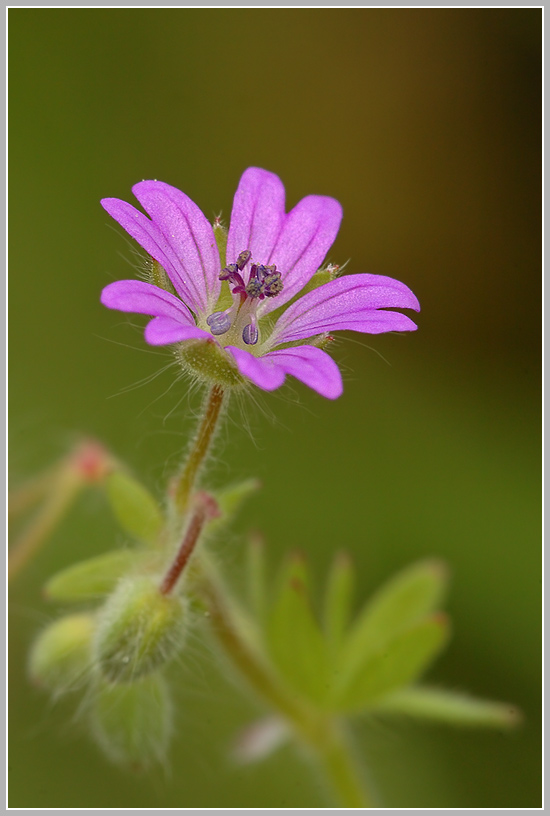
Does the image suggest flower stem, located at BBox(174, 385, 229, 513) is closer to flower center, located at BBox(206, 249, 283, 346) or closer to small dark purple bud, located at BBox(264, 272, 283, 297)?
flower center, located at BBox(206, 249, 283, 346)

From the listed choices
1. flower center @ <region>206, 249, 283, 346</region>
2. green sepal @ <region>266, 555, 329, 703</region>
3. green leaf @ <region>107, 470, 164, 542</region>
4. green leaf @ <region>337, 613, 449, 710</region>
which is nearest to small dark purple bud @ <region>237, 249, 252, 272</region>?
→ flower center @ <region>206, 249, 283, 346</region>

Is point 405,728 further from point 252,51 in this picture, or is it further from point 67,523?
point 252,51

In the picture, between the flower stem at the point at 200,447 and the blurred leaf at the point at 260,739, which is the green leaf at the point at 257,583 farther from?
the flower stem at the point at 200,447

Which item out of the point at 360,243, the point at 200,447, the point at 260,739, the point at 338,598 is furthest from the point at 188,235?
the point at 360,243

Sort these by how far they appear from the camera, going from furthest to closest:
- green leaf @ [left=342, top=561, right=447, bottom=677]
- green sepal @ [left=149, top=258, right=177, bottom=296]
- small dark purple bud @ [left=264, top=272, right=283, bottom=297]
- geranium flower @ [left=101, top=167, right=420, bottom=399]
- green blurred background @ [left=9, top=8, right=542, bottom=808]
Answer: green blurred background @ [left=9, top=8, right=542, bottom=808] < green leaf @ [left=342, top=561, right=447, bottom=677] < small dark purple bud @ [left=264, top=272, right=283, bottom=297] < green sepal @ [left=149, top=258, right=177, bottom=296] < geranium flower @ [left=101, top=167, right=420, bottom=399]

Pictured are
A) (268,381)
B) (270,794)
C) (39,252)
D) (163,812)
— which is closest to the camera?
(268,381)

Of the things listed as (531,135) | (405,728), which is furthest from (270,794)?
(531,135)

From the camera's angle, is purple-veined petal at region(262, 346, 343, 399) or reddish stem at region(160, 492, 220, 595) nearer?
purple-veined petal at region(262, 346, 343, 399)
